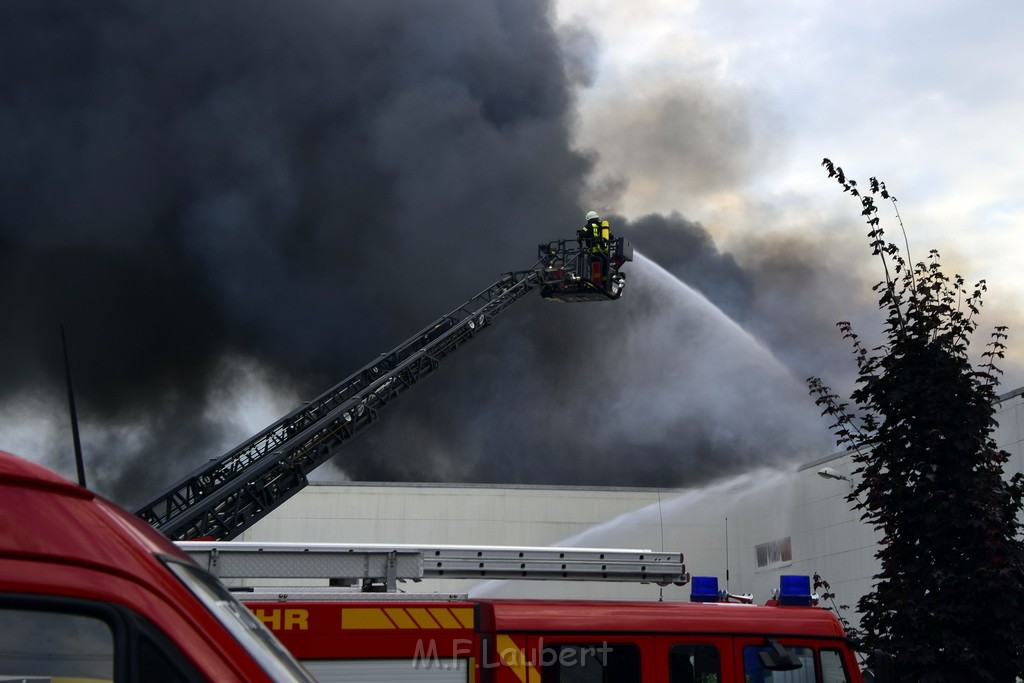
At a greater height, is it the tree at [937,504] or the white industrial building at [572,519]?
Answer: the white industrial building at [572,519]

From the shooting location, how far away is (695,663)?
7.12m

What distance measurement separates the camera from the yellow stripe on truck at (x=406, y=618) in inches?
263

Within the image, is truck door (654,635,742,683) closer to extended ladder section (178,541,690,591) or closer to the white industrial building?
extended ladder section (178,541,690,591)

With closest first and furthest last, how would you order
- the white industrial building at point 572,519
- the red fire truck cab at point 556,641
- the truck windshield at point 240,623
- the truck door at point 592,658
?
the truck windshield at point 240,623
the red fire truck cab at point 556,641
the truck door at point 592,658
the white industrial building at point 572,519

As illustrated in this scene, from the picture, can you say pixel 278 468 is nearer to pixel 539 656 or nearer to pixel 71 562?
pixel 539 656

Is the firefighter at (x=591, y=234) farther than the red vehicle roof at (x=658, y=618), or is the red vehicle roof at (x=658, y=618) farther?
the firefighter at (x=591, y=234)

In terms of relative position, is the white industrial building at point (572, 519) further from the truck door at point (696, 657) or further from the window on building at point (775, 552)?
the truck door at point (696, 657)

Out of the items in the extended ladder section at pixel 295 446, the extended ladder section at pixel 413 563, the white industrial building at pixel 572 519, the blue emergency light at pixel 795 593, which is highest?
the white industrial building at pixel 572 519

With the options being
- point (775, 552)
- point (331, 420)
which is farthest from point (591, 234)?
point (775, 552)

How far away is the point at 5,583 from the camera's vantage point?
2.08 meters

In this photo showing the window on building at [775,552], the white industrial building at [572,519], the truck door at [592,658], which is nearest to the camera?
the truck door at [592,658]

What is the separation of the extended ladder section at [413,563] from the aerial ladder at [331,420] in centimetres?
727

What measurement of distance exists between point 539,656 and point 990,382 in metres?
4.85

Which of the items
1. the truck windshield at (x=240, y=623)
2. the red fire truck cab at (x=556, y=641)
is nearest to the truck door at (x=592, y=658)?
the red fire truck cab at (x=556, y=641)
